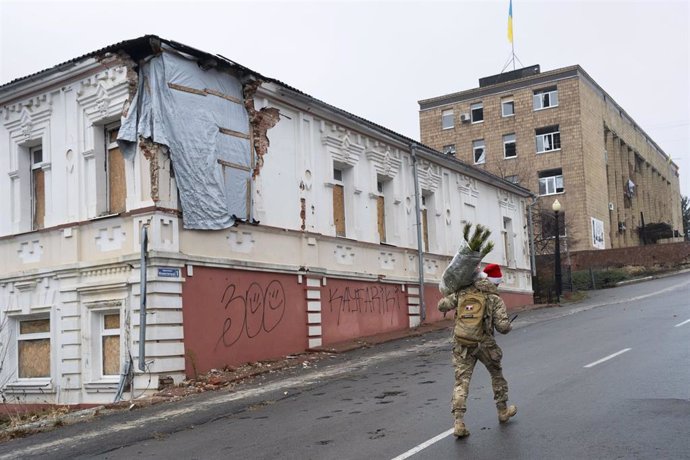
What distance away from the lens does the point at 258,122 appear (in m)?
18.2

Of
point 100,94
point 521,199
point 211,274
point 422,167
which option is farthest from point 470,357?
point 521,199

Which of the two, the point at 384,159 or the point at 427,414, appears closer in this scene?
the point at 427,414

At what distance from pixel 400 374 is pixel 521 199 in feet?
77.4

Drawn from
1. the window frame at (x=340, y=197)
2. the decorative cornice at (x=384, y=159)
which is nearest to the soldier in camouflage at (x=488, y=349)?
the window frame at (x=340, y=197)

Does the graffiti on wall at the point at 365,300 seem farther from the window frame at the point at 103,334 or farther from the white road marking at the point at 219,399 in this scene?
the window frame at the point at 103,334

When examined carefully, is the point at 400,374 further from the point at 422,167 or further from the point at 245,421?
the point at 422,167

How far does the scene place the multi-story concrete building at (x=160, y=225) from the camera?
1532cm

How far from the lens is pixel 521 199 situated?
118ft

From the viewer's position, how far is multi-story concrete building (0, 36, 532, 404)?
15320mm

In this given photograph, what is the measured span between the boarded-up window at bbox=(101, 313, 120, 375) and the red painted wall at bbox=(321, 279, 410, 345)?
576 cm

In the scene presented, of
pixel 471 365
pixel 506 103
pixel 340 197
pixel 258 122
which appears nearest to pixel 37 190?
pixel 258 122

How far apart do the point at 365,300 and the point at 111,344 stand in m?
8.26

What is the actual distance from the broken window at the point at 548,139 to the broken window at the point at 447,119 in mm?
6755

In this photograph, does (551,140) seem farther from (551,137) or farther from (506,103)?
(506,103)
